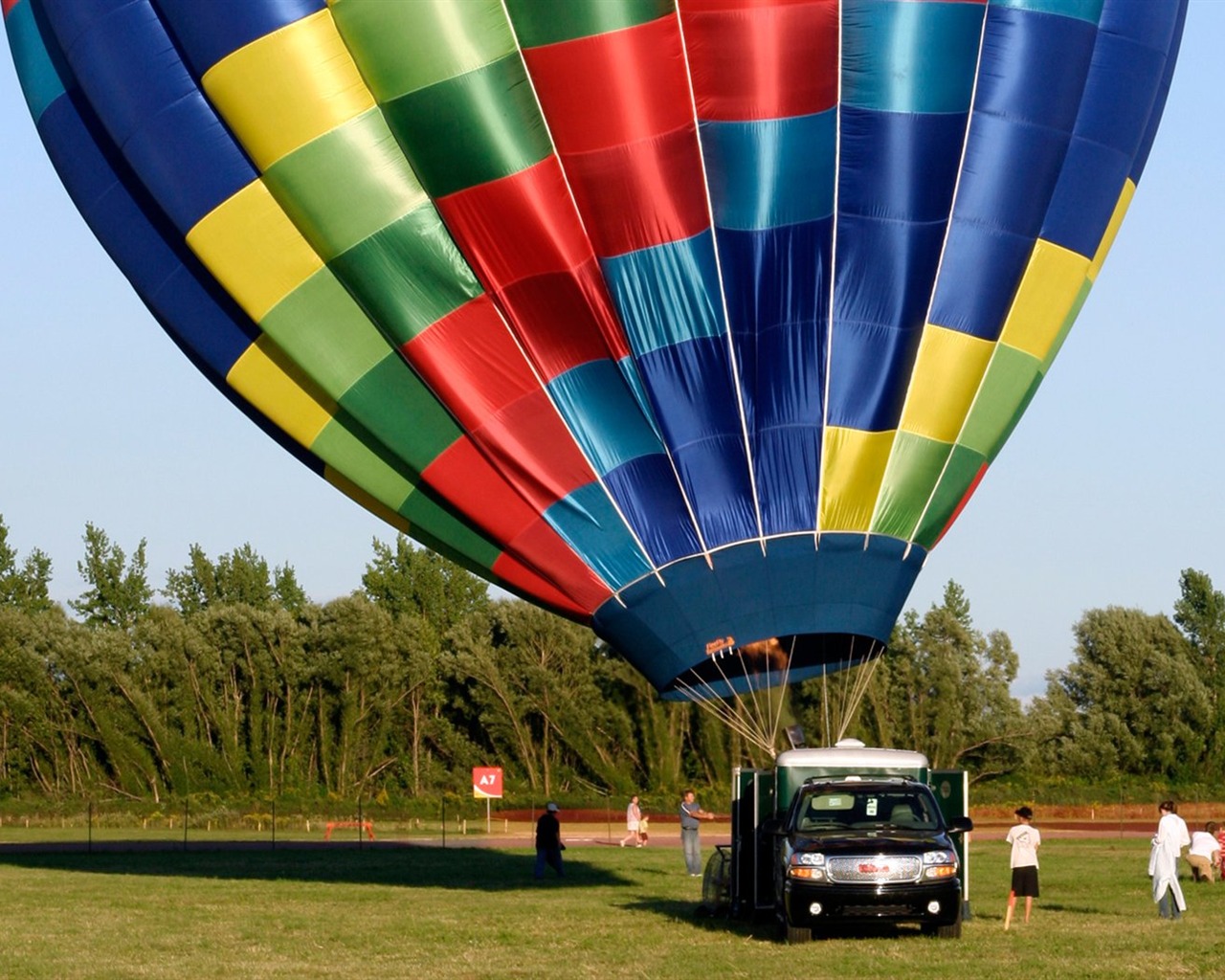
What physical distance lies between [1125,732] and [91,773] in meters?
37.7

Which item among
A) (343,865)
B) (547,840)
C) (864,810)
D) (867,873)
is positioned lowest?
(343,865)

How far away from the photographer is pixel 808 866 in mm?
16328

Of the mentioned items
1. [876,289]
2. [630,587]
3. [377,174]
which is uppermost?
[377,174]

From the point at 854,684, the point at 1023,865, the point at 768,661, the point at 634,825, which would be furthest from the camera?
the point at 634,825

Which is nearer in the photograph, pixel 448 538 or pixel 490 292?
pixel 490 292

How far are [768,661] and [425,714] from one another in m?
52.8

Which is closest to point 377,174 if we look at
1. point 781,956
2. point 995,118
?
point 995,118

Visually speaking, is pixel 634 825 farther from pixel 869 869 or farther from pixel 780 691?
pixel 869 869

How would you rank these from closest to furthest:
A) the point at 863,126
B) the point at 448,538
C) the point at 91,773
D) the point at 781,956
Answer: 1. the point at 781,956
2. the point at 863,126
3. the point at 448,538
4. the point at 91,773

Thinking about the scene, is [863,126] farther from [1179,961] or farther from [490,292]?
[1179,961]

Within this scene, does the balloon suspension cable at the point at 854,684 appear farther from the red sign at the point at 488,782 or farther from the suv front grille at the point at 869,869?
the red sign at the point at 488,782

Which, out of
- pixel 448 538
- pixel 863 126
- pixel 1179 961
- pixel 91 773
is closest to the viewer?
pixel 1179 961

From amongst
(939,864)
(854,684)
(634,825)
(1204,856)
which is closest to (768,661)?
(854,684)

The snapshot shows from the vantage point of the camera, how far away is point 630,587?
20.0 m
